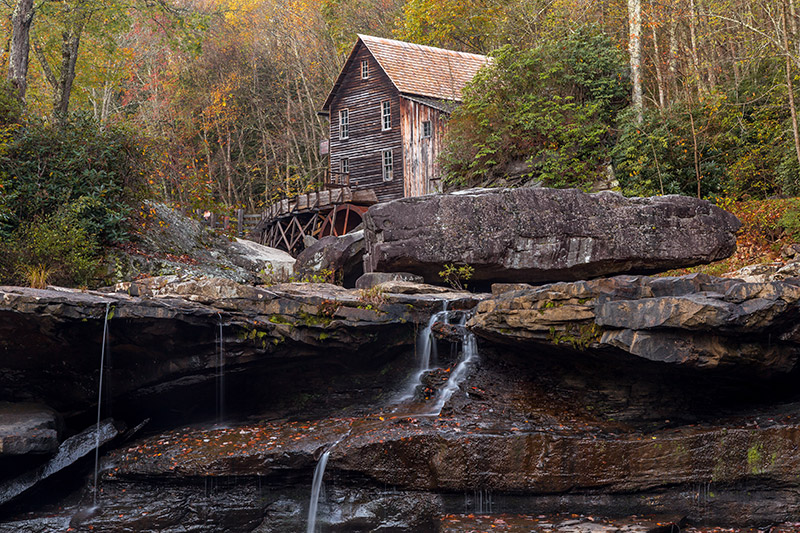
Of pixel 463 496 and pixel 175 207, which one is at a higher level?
pixel 175 207

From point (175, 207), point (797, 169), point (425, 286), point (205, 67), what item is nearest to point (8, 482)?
point (425, 286)

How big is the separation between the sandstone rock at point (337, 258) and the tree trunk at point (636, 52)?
9.18 meters

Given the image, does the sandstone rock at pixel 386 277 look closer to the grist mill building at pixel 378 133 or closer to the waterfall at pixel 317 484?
the waterfall at pixel 317 484

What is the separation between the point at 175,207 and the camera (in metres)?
18.0

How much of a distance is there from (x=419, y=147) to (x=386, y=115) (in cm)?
301

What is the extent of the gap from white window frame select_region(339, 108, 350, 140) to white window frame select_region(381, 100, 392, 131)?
2.41m

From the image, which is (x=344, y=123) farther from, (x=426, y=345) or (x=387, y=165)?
(x=426, y=345)

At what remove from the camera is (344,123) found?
31.9 meters

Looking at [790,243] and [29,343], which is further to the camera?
[790,243]

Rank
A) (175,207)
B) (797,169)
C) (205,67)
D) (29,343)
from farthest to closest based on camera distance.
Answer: (205,67) < (175,207) < (797,169) < (29,343)

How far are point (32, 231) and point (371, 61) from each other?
20515 mm

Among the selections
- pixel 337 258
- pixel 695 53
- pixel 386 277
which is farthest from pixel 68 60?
pixel 695 53

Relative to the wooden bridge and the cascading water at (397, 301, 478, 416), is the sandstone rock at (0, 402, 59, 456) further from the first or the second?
the wooden bridge

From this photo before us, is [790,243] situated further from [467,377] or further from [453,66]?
[453,66]
